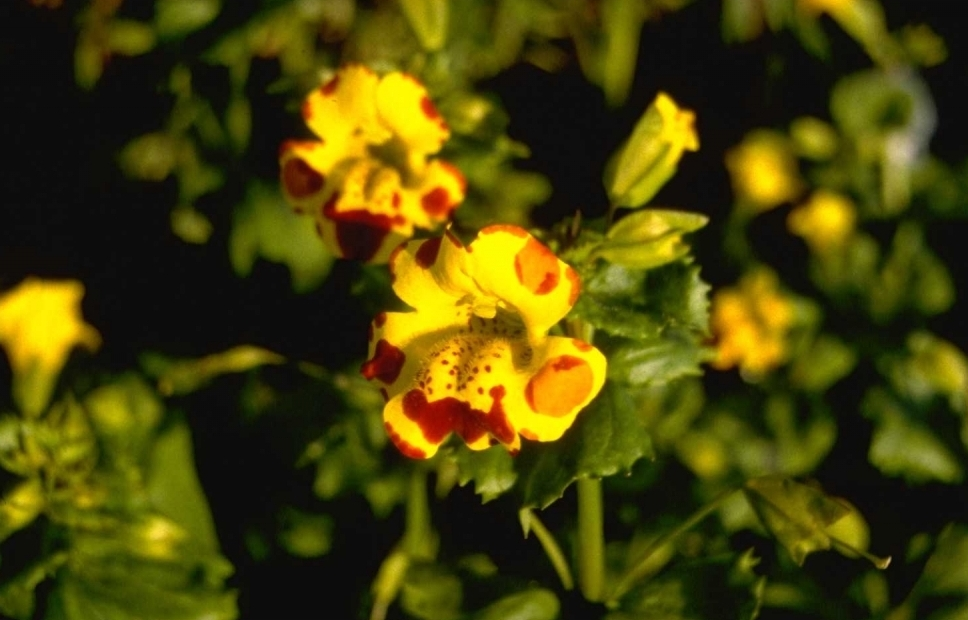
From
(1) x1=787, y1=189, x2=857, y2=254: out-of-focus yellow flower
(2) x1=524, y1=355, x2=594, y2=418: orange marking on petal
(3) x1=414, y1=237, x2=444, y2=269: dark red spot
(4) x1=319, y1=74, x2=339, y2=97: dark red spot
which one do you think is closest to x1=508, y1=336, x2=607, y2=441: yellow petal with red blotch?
(2) x1=524, y1=355, x2=594, y2=418: orange marking on petal

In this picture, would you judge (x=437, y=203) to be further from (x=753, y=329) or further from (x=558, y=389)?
(x=753, y=329)

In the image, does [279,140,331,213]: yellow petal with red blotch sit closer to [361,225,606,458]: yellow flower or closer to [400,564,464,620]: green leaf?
[361,225,606,458]: yellow flower

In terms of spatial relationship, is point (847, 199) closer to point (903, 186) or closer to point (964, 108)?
point (903, 186)

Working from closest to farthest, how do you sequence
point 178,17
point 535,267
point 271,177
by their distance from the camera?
point 535,267, point 178,17, point 271,177

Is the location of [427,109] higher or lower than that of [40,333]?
higher

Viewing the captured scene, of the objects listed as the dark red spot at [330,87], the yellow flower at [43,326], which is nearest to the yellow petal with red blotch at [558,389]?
the dark red spot at [330,87]

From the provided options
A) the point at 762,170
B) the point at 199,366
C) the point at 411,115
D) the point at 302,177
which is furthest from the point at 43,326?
the point at 762,170
